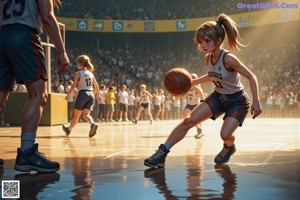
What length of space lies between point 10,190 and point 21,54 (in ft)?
4.40

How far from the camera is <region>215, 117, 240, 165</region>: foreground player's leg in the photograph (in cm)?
495

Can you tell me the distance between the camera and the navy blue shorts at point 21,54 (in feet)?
13.5

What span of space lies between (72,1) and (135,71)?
10472 millimetres

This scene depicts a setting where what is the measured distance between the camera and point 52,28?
430 cm

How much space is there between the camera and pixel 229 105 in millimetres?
5070

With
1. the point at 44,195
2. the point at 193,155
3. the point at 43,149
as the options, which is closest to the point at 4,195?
the point at 44,195

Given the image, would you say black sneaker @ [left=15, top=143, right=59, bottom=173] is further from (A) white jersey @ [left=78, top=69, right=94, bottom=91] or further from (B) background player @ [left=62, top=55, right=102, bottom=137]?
(A) white jersey @ [left=78, top=69, right=94, bottom=91]

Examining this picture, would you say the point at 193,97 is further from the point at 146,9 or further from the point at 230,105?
the point at 146,9

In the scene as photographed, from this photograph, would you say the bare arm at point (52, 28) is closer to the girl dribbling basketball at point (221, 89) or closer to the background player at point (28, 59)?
the background player at point (28, 59)

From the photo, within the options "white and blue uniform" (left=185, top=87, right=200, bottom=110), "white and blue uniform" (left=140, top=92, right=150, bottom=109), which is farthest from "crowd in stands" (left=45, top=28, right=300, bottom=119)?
"white and blue uniform" (left=185, top=87, right=200, bottom=110)

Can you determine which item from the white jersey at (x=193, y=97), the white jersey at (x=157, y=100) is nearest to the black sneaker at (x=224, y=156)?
the white jersey at (x=193, y=97)

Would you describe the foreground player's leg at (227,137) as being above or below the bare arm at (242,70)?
below

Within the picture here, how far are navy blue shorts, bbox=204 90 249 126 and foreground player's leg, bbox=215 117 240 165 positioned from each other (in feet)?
0.22

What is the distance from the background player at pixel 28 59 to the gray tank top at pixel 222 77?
1589 mm
